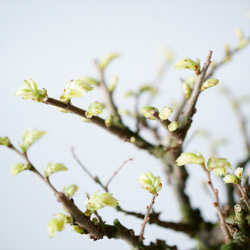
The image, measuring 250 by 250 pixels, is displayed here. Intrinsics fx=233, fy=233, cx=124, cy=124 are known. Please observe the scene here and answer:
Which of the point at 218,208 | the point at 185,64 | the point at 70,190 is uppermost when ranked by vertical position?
the point at 185,64

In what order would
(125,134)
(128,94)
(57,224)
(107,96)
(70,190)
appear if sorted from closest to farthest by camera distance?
(57,224), (70,190), (125,134), (107,96), (128,94)

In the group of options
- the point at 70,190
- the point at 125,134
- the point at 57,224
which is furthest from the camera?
the point at 125,134

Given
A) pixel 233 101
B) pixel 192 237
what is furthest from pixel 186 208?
pixel 233 101

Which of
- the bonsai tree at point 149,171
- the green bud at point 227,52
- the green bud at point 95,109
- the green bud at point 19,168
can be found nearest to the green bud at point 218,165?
the bonsai tree at point 149,171

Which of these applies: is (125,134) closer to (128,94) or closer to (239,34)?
(128,94)

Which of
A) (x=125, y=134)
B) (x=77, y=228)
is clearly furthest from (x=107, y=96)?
(x=77, y=228)

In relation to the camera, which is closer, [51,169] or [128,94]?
[51,169]

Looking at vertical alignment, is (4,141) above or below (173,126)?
above

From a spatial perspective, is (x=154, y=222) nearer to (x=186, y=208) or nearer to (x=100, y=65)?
(x=186, y=208)
